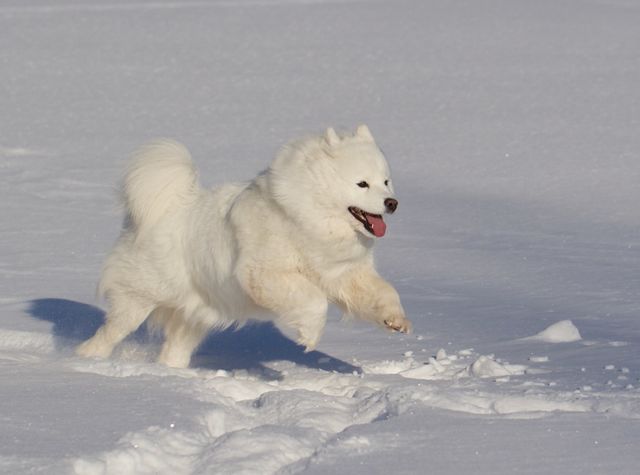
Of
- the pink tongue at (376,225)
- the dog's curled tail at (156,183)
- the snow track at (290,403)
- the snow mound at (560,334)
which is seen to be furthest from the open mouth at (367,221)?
the snow mound at (560,334)

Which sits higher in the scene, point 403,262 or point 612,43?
point 612,43

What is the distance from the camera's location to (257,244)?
5852mm

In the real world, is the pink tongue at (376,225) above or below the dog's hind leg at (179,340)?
above

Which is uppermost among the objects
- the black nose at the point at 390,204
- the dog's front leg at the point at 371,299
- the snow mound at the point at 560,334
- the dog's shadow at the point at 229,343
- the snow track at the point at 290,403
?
the black nose at the point at 390,204

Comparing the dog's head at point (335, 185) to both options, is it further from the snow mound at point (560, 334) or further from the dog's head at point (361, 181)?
the snow mound at point (560, 334)

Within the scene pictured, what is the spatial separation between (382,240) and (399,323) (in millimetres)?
3511

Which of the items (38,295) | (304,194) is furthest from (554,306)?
(38,295)

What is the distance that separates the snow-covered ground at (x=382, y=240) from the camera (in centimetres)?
436

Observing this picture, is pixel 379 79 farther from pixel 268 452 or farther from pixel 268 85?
pixel 268 452

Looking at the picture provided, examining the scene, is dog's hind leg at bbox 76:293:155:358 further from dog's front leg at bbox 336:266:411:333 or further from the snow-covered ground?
dog's front leg at bbox 336:266:411:333

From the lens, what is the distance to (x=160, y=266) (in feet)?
20.9

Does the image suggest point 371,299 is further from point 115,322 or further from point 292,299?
point 115,322

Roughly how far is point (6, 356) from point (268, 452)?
226 centimetres

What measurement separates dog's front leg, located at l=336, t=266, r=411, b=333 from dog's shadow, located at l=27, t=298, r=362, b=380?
1.35 ft
